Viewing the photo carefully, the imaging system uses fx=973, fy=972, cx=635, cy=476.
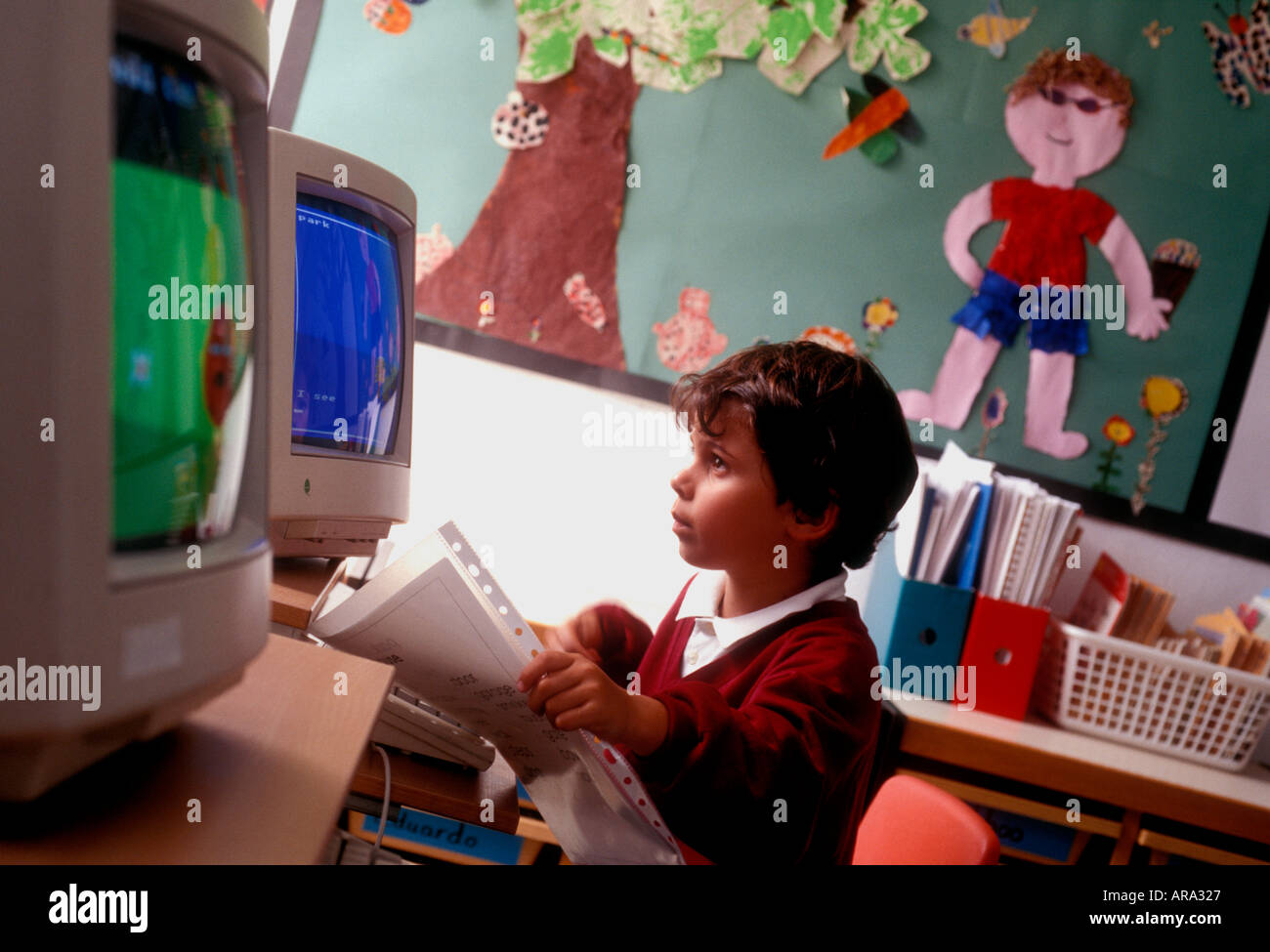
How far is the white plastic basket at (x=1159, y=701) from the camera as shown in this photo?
1814mm

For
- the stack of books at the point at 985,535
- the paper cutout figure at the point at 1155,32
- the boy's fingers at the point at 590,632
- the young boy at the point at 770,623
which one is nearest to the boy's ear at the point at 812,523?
the young boy at the point at 770,623

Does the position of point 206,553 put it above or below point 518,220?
below

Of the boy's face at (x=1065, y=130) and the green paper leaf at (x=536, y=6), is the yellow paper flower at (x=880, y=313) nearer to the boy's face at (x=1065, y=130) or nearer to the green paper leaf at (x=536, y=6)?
the boy's face at (x=1065, y=130)

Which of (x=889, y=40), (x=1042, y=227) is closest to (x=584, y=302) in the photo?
(x=889, y=40)

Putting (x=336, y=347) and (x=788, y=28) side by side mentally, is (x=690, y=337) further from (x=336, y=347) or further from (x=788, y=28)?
(x=336, y=347)

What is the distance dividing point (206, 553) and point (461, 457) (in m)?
1.67

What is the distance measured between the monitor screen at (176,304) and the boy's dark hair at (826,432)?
66 centimetres

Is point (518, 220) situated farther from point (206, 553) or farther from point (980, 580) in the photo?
point (206, 553)

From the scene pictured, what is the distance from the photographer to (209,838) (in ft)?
1.34

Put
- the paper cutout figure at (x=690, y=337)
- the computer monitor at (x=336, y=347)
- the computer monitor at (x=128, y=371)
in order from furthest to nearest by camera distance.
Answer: the paper cutout figure at (x=690, y=337) < the computer monitor at (x=336, y=347) < the computer monitor at (x=128, y=371)

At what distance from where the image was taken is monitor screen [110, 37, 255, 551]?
15.5 inches

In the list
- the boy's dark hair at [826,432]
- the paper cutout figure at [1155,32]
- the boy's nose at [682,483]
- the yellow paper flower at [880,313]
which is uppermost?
the paper cutout figure at [1155,32]

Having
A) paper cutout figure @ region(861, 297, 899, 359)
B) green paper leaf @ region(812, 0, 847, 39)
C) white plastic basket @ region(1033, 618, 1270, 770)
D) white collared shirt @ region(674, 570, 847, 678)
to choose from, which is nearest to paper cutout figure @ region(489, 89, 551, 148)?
green paper leaf @ region(812, 0, 847, 39)

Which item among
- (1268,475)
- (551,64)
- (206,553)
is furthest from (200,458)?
(1268,475)
